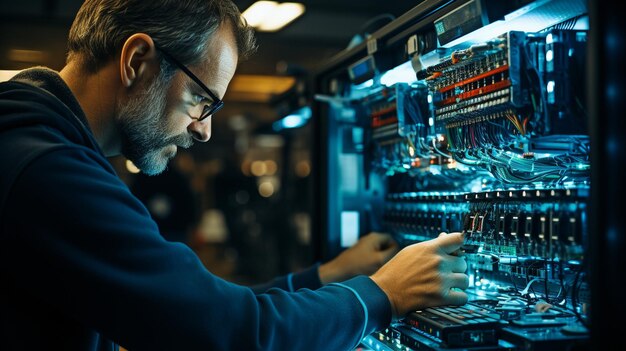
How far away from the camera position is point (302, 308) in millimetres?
1264

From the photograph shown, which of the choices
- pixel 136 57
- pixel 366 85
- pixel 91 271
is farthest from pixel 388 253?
pixel 91 271

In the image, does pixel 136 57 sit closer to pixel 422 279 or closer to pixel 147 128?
pixel 147 128

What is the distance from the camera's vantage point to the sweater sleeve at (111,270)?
1105 millimetres

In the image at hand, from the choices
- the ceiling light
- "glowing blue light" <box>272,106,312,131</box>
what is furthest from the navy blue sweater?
the ceiling light

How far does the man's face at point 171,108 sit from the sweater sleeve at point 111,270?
30cm

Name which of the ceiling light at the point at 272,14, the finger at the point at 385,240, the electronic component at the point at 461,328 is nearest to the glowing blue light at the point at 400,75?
the finger at the point at 385,240

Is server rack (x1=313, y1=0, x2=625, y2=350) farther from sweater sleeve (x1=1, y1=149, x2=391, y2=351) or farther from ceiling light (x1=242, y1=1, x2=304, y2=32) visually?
ceiling light (x1=242, y1=1, x2=304, y2=32)

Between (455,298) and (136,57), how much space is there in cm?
91

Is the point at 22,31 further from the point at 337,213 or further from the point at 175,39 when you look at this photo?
the point at 175,39

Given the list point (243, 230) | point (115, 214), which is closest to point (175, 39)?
point (115, 214)

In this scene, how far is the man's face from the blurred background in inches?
23.6

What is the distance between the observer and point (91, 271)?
3.63 feet

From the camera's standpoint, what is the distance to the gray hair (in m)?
1.44

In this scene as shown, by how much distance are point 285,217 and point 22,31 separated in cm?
303
